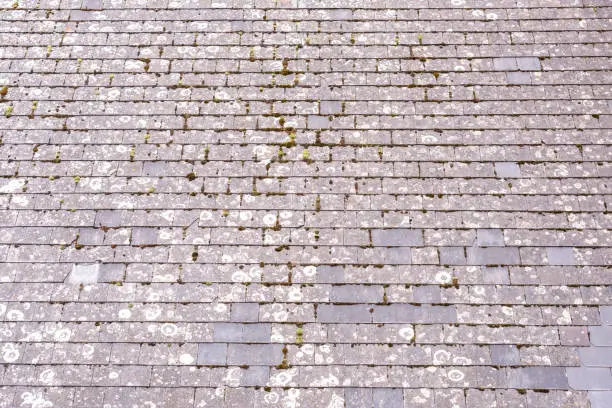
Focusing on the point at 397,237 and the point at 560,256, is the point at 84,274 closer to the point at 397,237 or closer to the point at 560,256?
the point at 397,237

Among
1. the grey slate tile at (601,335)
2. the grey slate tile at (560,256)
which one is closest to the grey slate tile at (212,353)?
the grey slate tile at (560,256)

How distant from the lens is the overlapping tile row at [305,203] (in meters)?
5.71

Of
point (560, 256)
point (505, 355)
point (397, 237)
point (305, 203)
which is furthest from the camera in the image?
point (305, 203)

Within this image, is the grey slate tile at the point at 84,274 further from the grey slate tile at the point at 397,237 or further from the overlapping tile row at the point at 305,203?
the grey slate tile at the point at 397,237

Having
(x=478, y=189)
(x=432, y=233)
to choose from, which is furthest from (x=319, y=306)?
(x=478, y=189)

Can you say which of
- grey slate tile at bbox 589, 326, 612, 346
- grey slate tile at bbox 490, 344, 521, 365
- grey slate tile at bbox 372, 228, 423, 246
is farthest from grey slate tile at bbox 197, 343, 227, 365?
grey slate tile at bbox 589, 326, 612, 346

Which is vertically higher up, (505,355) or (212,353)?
(212,353)

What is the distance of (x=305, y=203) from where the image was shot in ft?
21.4

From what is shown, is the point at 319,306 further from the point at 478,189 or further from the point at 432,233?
the point at 478,189

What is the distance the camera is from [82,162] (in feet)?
22.5

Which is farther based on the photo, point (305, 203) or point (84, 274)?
point (305, 203)

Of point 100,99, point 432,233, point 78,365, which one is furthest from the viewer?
point 100,99

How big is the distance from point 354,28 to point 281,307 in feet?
13.7

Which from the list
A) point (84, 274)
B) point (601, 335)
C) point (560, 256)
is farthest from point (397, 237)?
point (84, 274)
